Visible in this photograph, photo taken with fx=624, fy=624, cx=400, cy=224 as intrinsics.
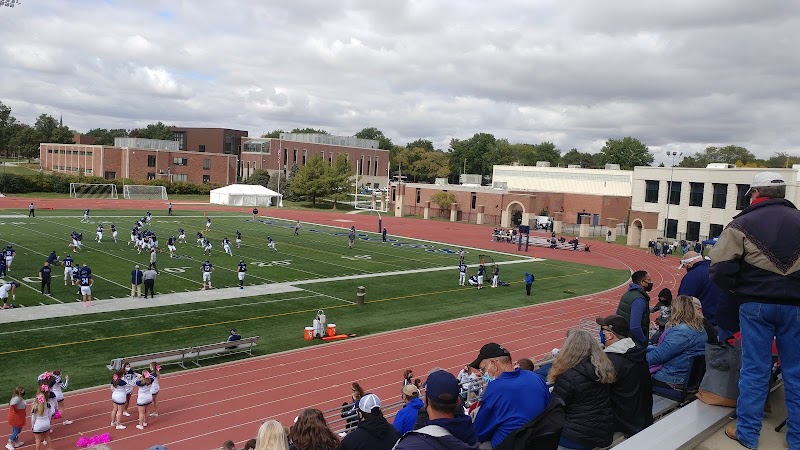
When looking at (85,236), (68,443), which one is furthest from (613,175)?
(68,443)

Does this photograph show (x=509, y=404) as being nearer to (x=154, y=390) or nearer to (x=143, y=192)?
(x=154, y=390)

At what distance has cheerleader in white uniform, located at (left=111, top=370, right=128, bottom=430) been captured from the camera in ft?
43.0

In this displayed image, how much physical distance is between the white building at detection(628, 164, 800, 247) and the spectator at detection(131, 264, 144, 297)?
45.3 meters

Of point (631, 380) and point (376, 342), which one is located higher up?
point (631, 380)

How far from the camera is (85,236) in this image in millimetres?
40281

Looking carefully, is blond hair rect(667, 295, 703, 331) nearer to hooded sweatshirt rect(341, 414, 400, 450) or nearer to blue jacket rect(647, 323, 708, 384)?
blue jacket rect(647, 323, 708, 384)

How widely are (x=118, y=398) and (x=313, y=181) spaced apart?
69446 millimetres

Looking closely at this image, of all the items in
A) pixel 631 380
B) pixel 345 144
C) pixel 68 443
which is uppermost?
pixel 345 144

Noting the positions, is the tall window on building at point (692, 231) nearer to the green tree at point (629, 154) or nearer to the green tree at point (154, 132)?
the green tree at point (629, 154)

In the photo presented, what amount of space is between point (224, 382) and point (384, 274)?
1765 cm

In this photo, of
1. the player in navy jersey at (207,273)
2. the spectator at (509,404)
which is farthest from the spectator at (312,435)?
the player in navy jersey at (207,273)

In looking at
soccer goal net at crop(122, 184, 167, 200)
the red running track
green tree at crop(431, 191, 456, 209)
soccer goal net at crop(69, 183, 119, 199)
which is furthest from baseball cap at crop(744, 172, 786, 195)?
soccer goal net at crop(122, 184, 167, 200)

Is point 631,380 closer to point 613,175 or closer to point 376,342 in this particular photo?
point 376,342

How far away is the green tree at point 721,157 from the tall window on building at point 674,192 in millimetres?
70033
